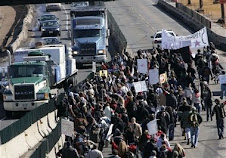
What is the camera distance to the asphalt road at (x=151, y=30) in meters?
29.0

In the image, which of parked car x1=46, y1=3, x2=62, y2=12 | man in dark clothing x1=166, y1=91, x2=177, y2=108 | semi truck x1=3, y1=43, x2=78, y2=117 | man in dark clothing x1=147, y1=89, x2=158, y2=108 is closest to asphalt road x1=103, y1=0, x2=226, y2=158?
man in dark clothing x1=166, y1=91, x2=177, y2=108

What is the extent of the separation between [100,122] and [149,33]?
43.6 metres

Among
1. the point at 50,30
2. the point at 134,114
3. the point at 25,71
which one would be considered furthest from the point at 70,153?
the point at 50,30

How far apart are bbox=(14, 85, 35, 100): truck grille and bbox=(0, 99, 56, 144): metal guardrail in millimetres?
3068

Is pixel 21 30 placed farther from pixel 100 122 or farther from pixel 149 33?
pixel 100 122

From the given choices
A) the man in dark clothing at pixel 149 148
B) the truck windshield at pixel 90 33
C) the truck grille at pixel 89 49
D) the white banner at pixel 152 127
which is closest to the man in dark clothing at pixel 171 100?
the white banner at pixel 152 127

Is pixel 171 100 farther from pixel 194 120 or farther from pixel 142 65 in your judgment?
pixel 142 65

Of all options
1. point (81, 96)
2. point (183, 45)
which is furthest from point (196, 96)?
point (183, 45)

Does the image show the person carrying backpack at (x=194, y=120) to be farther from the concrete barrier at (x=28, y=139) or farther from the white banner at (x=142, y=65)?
the white banner at (x=142, y=65)

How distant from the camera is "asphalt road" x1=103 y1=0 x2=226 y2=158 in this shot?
2903 centimetres

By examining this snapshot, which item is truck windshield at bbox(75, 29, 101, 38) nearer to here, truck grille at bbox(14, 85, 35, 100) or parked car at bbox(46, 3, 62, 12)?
truck grille at bbox(14, 85, 35, 100)

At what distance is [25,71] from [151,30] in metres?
35.2

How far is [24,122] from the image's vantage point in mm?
31156

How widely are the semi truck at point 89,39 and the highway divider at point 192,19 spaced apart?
6.92 meters
